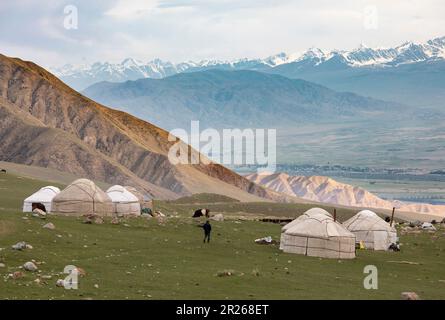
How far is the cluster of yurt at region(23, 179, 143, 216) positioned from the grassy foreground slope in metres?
3.03

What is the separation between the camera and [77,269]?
82.3 feet

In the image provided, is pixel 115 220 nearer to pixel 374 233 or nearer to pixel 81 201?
pixel 81 201

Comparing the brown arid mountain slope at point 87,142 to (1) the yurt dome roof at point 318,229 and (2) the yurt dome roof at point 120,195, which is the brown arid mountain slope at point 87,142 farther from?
(1) the yurt dome roof at point 318,229

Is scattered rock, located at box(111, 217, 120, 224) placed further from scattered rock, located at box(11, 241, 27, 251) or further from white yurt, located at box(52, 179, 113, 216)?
scattered rock, located at box(11, 241, 27, 251)

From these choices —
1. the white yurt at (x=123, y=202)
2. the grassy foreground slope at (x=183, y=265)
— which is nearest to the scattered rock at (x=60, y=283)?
the grassy foreground slope at (x=183, y=265)

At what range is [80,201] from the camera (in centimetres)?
4319

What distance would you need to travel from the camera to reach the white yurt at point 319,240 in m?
35.1

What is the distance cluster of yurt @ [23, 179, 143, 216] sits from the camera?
141ft

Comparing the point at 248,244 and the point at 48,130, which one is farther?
the point at 48,130

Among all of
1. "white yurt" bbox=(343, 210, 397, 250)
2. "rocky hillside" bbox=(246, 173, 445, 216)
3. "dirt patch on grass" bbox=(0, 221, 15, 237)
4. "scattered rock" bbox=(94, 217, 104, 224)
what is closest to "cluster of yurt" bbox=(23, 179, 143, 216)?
"scattered rock" bbox=(94, 217, 104, 224)

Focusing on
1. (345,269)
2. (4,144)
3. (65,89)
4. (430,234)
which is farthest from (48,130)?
(345,269)
